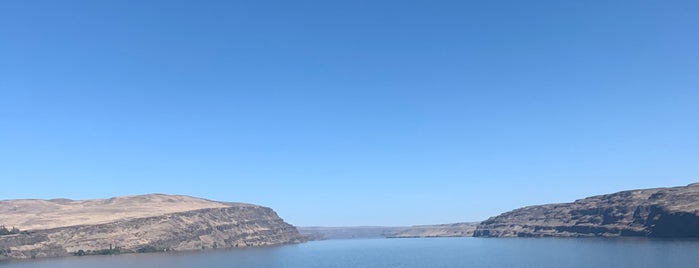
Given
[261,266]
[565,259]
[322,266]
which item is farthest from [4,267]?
[565,259]

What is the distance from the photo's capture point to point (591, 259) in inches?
4948

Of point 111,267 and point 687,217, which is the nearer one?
point 111,267

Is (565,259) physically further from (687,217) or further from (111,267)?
(111,267)

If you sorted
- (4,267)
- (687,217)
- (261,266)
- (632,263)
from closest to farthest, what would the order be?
(632,263)
(261,266)
(4,267)
(687,217)

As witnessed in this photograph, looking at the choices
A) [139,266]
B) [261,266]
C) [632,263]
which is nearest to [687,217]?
[632,263]

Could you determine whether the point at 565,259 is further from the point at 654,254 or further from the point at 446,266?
the point at 446,266

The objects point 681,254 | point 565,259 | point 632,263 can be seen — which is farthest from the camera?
point 565,259

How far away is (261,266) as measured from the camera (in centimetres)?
14925

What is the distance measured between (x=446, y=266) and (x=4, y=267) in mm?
131285

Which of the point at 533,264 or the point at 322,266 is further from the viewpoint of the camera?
the point at 322,266

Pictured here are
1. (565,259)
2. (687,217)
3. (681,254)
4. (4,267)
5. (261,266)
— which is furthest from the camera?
(687,217)

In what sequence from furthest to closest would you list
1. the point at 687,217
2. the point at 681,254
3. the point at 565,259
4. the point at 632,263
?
the point at 687,217
the point at 565,259
the point at 681,254
the point at 632,263

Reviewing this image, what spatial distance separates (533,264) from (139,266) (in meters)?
103

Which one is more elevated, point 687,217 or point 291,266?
point 687,217
